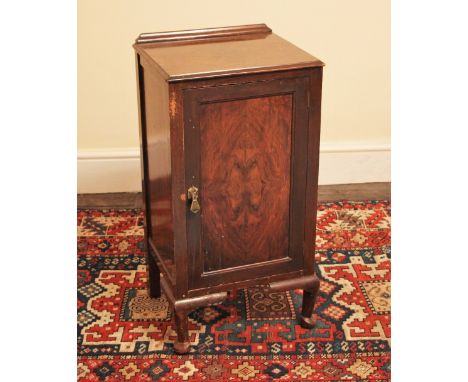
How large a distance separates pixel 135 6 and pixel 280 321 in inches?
64.0

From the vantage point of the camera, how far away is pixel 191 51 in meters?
2.50

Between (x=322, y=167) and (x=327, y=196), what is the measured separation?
17 cm

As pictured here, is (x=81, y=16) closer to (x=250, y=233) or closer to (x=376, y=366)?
(x=250, y=233)

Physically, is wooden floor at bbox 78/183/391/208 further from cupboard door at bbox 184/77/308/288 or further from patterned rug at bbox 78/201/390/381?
Result: cupboard door at bbox 184/77/308/288

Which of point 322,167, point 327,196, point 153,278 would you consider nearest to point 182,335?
point 153,278

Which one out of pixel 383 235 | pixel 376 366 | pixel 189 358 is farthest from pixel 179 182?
pixel 383 235

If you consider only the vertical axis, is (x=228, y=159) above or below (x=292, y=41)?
below

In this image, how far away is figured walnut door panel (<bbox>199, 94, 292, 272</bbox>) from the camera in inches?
92.5

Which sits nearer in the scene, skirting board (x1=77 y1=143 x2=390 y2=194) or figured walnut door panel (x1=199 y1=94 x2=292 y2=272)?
figured walnut door panel (x1=199 y1=94 x2=292 y2=272)

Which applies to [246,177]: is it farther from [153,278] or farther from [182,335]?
[153,278]

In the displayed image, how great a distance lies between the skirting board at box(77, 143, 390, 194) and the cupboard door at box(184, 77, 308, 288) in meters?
1.32

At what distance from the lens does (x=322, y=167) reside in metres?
3.88

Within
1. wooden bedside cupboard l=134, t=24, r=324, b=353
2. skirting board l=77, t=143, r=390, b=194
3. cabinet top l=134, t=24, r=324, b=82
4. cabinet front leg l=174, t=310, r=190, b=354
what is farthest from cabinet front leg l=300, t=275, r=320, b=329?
skirting board l=77, t=143, r=390, b=194

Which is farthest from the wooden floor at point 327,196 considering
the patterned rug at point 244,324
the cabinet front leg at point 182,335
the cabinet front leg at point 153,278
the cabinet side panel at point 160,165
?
the cabinet front leg at point 182,335
